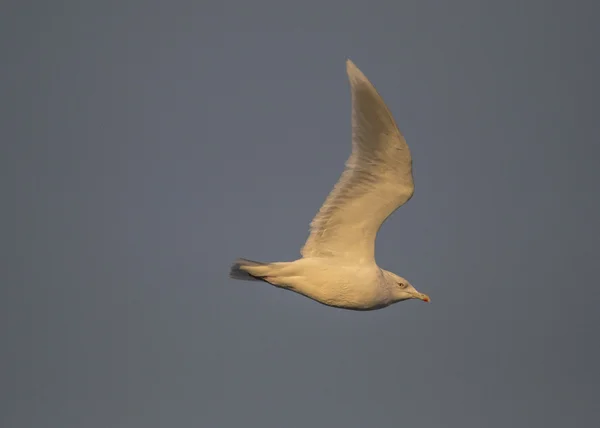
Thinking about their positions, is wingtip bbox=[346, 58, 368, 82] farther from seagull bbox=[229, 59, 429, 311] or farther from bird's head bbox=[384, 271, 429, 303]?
bird's head bbox=[384, 271, 429, 303]

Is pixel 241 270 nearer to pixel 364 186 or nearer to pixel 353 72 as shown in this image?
pixel 364 186

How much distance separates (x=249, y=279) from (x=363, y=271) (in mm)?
1861

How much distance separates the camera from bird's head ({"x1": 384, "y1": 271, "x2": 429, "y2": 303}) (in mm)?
18875

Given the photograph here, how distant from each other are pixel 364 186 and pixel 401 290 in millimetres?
2200

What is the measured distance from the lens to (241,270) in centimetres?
1808

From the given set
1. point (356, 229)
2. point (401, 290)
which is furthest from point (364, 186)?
point (401, 290)

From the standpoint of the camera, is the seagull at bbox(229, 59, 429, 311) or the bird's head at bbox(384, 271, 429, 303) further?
the bird's head at bbox(384, 271, 429, 303)

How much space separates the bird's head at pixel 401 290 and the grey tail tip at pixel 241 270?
2311 mm

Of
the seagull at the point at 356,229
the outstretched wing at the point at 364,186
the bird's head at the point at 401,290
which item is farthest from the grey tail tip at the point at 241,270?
the bird's head at the point at 401,290

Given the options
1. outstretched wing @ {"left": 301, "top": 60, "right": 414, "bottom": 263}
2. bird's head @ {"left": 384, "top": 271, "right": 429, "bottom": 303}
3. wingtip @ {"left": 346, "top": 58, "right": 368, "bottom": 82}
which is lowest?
bird's head @ {"left": 384, "top": 271, "right": 429, "bottom": 303}

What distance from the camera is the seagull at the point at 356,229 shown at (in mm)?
17406

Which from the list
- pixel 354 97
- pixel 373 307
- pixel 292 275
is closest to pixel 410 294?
pixel 373 307

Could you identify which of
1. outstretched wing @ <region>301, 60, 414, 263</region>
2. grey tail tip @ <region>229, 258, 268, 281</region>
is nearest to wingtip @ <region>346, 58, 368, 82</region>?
outstretched wing @ <region>301, 60, 414, 263</region>

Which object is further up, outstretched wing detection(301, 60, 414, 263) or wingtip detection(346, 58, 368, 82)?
wingtip detection(346, 58, 368, 82)
